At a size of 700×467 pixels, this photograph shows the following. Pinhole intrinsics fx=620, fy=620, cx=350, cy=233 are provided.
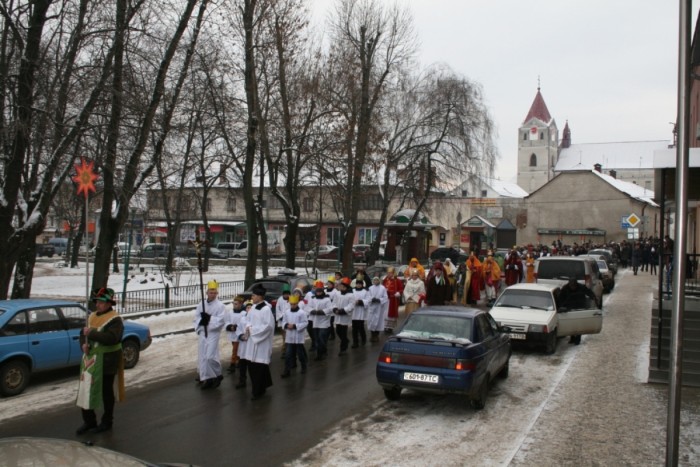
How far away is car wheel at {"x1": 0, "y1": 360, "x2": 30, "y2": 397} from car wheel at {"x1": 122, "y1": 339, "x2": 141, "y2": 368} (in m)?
2.04

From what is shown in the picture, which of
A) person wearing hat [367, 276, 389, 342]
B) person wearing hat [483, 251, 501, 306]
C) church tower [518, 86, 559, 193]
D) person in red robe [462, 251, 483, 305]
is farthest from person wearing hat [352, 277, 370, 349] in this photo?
church tower [518, 86, 559, 193]

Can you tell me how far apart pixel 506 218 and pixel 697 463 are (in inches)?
2741

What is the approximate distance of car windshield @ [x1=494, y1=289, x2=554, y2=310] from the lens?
46.6 feet

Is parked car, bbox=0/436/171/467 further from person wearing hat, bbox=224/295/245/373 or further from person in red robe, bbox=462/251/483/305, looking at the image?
person in red robe, bbox=462/251/483/305

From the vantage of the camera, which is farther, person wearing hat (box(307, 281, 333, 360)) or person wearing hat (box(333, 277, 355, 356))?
person wearing hat (box(333, 277, 355, 356))

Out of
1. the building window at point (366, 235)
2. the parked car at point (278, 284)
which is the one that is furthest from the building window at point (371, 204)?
the parked car at point (278, 284)

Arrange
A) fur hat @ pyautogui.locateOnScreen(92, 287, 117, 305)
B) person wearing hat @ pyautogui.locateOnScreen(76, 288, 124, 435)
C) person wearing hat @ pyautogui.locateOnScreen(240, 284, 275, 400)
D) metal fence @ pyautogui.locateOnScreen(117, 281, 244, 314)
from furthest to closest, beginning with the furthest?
1. metal fence @ pyautogui.locateOnScreen(117, 281, 244, 314)
2. person wearing hat @ pyautogui.locateOnScreen(240, 284, 275, 400)
3. fur hat @ pyautogui.locateOnScreen(92, 287, 117, 305)
4. person wearing hat @ pyautogui.locateOnScreen(76, 288, 124, 435)

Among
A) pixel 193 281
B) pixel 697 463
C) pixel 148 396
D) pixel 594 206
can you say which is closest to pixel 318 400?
pixel 148 396

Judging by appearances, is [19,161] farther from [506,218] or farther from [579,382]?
[506,218]

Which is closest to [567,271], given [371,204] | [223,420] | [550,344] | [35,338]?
[550,344]

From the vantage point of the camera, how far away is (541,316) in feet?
44.5

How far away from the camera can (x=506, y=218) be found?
74.9 meters

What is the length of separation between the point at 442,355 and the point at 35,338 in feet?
21.9

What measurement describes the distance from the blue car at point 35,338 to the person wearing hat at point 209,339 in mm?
1962
